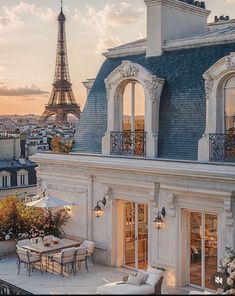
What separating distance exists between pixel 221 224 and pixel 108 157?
3.97m

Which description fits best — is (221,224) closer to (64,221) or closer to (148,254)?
(148,254)

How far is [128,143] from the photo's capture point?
14.9 meters

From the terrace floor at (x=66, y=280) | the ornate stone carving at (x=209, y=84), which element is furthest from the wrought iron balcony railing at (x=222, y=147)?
the terrace floor at (x=66, y=280)

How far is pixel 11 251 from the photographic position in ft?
53.8

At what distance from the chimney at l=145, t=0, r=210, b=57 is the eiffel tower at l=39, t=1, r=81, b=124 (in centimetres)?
5522

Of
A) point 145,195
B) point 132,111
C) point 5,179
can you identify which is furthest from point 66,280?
point 5,179

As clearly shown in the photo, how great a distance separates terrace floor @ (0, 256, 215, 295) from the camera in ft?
41.9

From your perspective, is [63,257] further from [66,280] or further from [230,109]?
[230,109]

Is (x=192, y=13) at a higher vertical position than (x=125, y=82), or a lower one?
higher

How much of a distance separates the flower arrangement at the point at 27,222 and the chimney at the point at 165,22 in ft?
19.4

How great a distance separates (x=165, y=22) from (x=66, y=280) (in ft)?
25.9

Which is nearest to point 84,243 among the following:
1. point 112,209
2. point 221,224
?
point 112,209

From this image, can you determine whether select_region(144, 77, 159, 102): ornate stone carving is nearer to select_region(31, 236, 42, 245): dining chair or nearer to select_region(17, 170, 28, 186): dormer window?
select_region(31, 236, 42, 245): dining chair

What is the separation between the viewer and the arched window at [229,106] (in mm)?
12859
